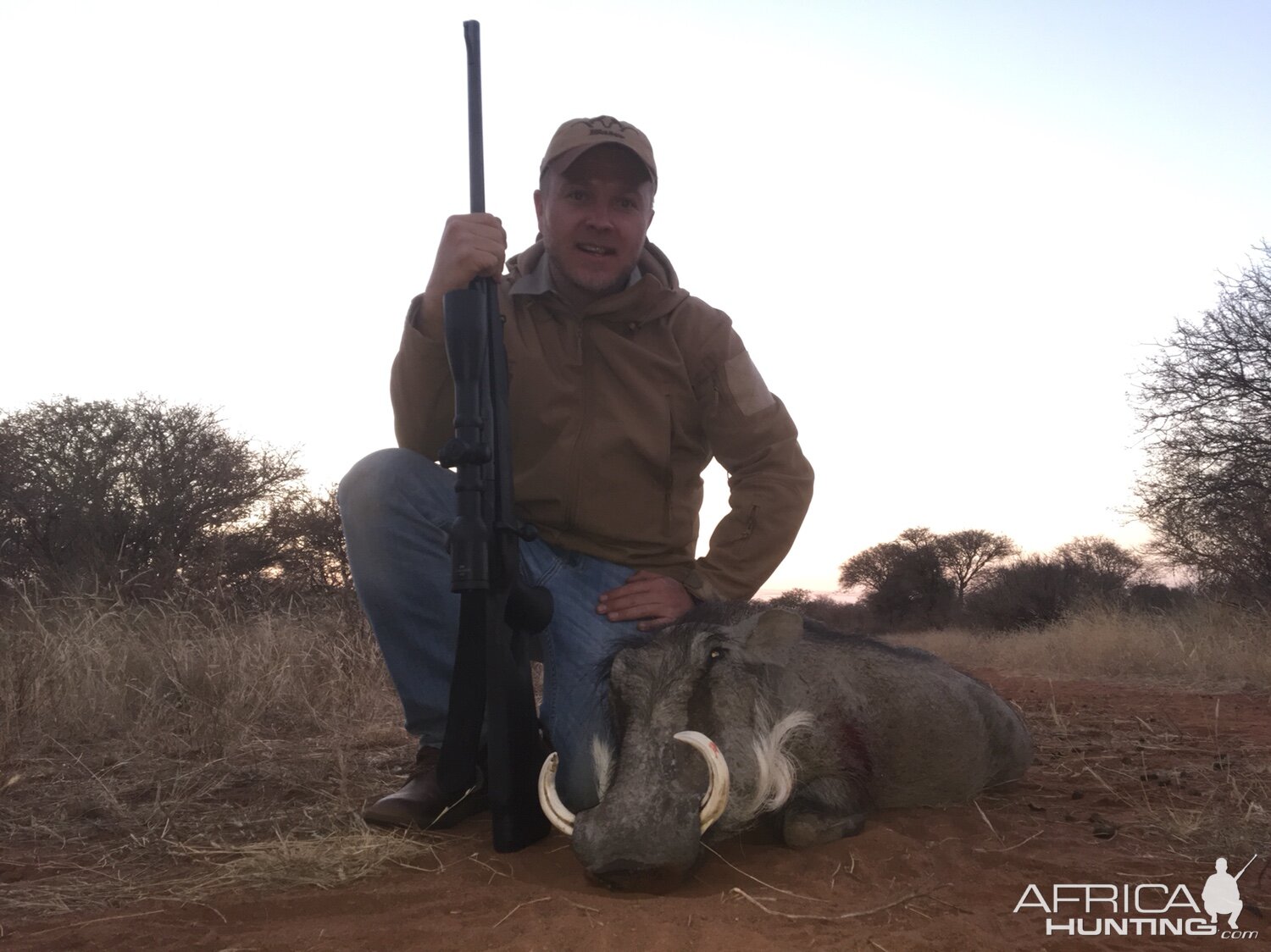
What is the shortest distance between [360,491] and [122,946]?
187 centimetres

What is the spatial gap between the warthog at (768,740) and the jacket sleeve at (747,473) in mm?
343

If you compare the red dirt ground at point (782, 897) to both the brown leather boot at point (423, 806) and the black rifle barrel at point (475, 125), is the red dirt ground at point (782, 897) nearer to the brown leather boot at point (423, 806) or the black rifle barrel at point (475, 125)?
the brown leather boot at point (423, 806)

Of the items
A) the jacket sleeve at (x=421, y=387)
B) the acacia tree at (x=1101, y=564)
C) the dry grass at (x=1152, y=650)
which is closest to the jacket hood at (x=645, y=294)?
the jacket sleeve at (x=421, y=387)

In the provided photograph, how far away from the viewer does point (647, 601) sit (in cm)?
339

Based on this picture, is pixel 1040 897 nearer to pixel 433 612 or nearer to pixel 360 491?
pixel 433 612

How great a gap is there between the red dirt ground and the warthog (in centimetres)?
9

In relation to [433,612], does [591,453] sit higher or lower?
higher

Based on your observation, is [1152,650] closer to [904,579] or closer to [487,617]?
[487,617]

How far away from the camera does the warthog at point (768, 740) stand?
2.25m

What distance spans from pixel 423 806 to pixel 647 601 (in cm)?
101

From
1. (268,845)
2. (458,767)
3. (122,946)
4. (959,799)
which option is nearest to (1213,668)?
(959,799)

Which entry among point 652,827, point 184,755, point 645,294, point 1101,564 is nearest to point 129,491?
point 184,755

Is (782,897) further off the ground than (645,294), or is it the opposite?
(645,294)

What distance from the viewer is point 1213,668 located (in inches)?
325
